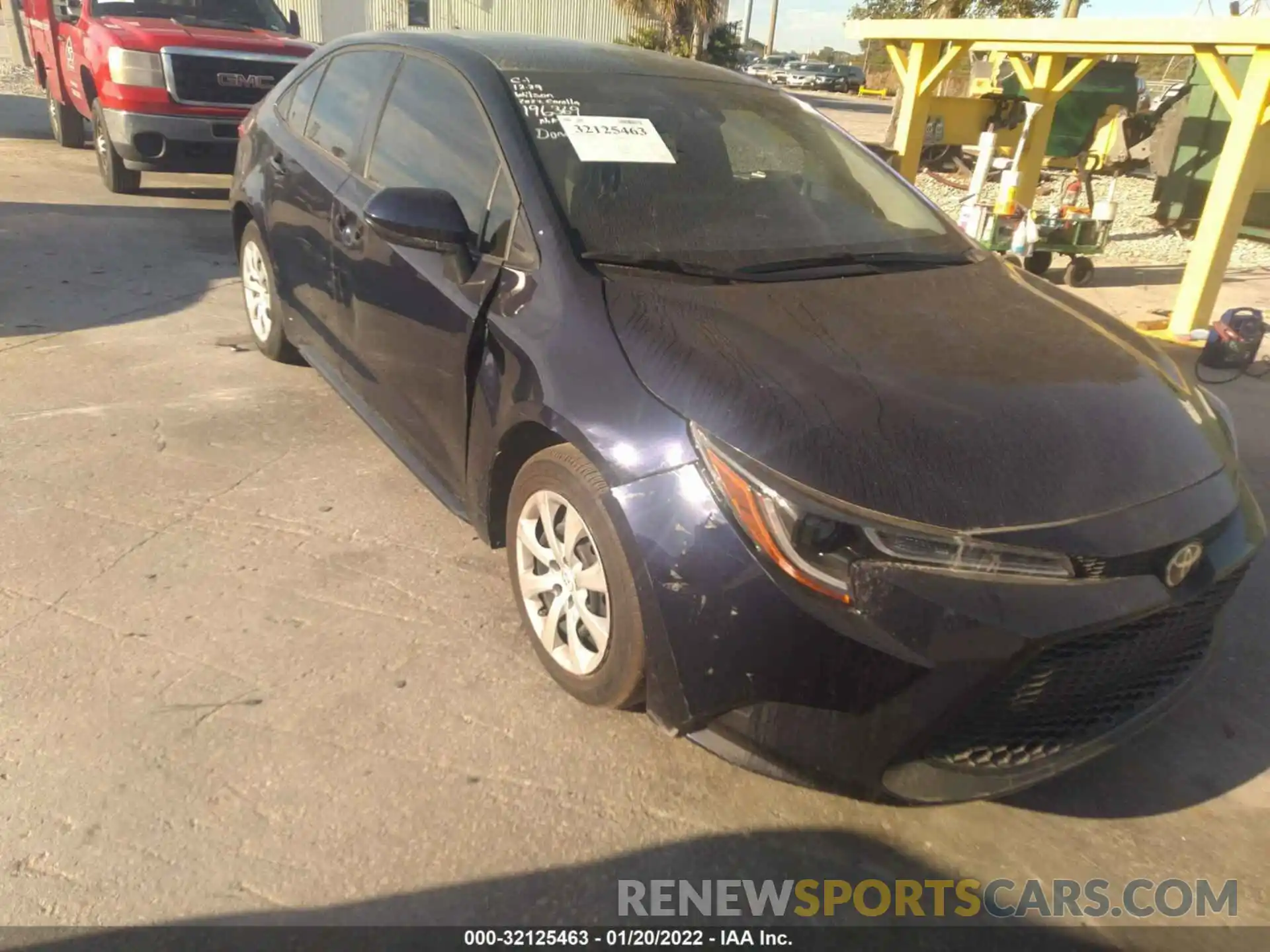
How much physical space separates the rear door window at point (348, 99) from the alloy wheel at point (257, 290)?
2.66ft

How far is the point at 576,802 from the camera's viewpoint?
7.60 feet

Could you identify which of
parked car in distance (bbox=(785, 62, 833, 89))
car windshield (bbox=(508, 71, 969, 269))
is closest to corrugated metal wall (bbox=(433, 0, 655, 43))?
parked car in distance (bbox=(785, 62, 833, 89))

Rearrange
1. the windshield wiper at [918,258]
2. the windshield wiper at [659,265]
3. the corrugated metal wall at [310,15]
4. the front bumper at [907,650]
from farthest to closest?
the corrugated metal wall at [310,15] → the windshield wiper at [918,258] → the windshield wiper at [659,265] → the front bumper at [907,650]

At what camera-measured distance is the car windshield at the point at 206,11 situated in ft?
27.7

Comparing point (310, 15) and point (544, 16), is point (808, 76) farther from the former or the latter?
point (310, 15)

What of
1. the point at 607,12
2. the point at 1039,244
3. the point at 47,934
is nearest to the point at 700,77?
the point at 47,934

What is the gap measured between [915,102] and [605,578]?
7597mm

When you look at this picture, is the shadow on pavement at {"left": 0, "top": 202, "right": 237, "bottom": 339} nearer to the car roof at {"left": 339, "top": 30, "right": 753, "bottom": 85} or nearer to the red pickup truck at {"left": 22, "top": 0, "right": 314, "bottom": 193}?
the red pickup truck at {"left": 22, "top": 0, "right": 314, "bottom": 193}

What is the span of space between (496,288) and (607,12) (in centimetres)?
3091

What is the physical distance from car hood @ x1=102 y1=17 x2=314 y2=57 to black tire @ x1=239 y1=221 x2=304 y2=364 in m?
4.02

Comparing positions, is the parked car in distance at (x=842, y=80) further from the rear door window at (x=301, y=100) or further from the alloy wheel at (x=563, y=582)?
the alloy wheel at (x=563, y=582)

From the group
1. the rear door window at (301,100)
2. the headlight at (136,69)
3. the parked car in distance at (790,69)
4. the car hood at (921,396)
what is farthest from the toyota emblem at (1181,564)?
the parked car in distance at (790,69)

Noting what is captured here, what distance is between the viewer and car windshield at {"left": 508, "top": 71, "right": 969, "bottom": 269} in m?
2.79

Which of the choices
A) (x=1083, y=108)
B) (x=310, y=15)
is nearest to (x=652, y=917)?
(x=1083, y=108)
